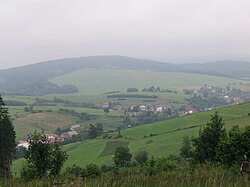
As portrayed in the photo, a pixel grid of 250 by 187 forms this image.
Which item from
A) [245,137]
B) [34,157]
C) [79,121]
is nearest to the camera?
[245,137]

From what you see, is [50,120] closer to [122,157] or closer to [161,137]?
[161,137]

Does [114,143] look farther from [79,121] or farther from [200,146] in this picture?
[79,121]

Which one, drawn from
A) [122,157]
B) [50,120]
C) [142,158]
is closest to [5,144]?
[122,157]

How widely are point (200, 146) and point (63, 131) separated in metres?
109

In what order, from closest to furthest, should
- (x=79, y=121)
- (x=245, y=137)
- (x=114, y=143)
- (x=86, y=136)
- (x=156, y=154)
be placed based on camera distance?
(x=245, y=137) → (x=156, y=154) → (x=114, y=143) → (x=86, y=136) → (x=79, y=121)

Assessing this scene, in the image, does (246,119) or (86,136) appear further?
(86,136)

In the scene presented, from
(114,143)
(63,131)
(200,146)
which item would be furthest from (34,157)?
(63,131)

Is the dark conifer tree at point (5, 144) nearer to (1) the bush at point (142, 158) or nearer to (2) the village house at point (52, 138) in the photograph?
(2) the village house at point (52, 138)

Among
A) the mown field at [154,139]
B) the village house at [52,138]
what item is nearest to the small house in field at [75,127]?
the village house at [52,138]

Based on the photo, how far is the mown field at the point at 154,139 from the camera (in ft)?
260

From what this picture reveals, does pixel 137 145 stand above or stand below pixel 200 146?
below

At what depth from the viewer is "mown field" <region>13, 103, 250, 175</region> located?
79.4 metres

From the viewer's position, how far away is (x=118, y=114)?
186m

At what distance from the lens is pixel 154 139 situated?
8800cm
